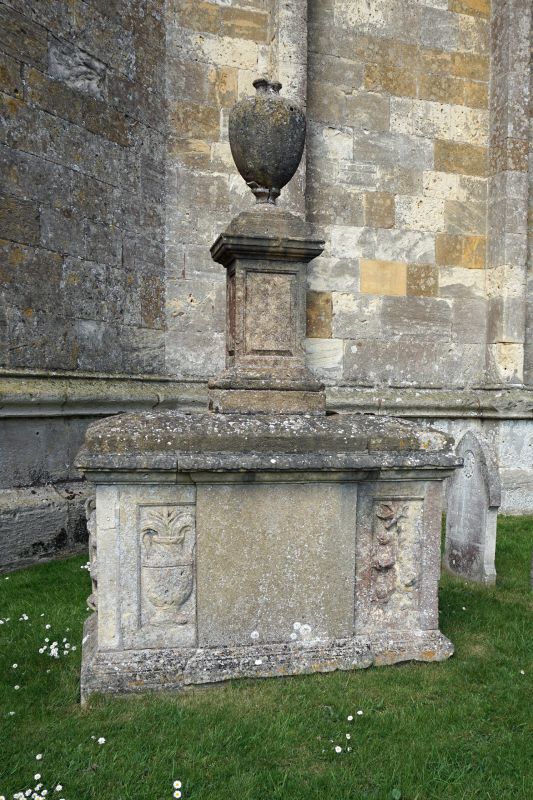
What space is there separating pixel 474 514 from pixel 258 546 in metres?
2.49

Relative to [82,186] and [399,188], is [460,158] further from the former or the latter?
[82,186]

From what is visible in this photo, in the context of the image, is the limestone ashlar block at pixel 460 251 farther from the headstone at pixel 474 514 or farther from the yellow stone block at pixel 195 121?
Result: the headstone at pixel 474 514

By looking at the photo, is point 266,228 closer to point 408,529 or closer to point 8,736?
point 408,529

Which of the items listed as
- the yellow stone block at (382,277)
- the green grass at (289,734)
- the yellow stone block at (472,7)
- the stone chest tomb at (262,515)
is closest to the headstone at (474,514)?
the green grass at (289,734)

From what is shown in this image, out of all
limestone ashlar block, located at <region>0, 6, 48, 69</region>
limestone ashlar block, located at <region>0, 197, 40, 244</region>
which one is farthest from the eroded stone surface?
limestone ashlar block, located at <region>0, 6, 48, 69</region>

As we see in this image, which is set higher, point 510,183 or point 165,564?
point 510,183

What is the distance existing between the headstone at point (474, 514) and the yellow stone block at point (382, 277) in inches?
105

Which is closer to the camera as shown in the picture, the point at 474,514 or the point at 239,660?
the point at 239,660

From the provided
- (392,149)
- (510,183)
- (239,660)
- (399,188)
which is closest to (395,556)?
(239,660)

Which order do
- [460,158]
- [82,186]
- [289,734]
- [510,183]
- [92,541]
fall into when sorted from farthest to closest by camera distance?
[460,158] < [510,183] < [82,186] < [92,541] < [289,734]

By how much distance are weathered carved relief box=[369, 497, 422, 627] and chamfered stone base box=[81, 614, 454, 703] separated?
0.16 meters

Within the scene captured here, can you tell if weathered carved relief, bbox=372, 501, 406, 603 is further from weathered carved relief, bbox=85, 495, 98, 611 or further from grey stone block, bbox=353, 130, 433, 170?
grey stone block, bbox=353, 130, 433, 170

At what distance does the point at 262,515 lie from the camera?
127 inches

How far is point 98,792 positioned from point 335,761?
35.8 inches
